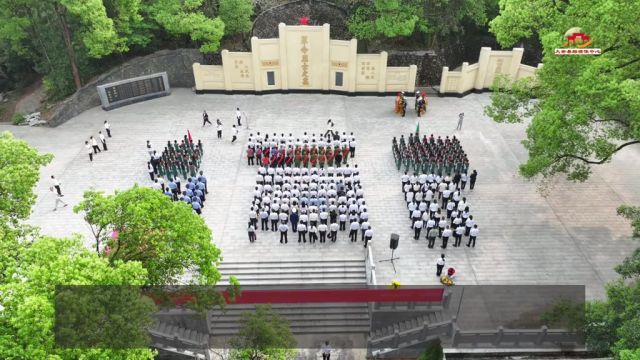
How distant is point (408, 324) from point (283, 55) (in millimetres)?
18892

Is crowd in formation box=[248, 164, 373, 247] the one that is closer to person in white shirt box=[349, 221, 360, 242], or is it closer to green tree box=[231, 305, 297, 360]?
person in white shirt box=[349, 221, 360, 242]

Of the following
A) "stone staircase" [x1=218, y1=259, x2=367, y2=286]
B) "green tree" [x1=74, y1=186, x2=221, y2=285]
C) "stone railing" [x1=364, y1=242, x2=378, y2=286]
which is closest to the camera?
"green tree" [x1=74, y1=186, x2=221, y2=285]

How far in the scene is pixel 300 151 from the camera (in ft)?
73.0

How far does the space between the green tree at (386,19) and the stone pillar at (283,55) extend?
14.5ft

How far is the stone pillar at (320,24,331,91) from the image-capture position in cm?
2777

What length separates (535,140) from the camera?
16453 mm

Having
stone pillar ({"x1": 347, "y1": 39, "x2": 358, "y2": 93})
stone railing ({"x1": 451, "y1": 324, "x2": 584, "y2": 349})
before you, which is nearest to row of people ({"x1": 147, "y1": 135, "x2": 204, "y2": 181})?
stone pillar ({"x1": 347, "y1": 39, "x2": 358, "y2": 93})

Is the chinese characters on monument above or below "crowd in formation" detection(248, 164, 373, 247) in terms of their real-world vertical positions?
above

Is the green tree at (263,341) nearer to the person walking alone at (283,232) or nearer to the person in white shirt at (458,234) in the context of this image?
the person walking alone at (283,232)

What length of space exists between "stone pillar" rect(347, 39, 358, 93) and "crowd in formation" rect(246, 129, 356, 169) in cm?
669

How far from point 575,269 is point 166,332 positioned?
15015 millimetres

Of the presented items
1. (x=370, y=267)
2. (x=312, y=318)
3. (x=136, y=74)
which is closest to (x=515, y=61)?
(x=370, y=267)

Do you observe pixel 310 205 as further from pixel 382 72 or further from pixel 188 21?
pixel 188 21

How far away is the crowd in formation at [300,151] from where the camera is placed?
2231 centimetres
